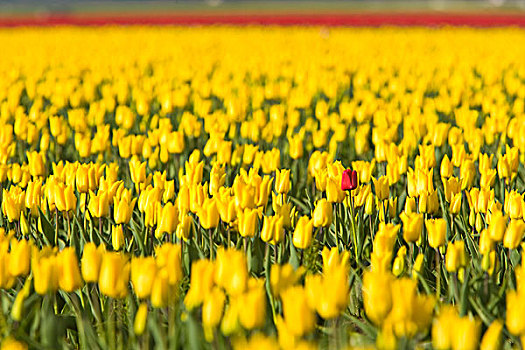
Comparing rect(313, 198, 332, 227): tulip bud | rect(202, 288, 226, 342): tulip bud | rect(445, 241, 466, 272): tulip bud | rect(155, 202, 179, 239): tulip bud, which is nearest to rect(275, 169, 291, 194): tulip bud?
rect(313, 198, 332, 227): tulip bud

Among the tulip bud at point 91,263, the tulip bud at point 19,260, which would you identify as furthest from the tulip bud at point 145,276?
the tulip bud at point 19,260

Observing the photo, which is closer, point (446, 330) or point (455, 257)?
point (446, 330)

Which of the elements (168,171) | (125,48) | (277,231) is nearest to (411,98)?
(168,171)

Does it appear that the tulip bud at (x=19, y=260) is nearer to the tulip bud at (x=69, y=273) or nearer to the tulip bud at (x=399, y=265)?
the tulip bud at (x=69, y=273)

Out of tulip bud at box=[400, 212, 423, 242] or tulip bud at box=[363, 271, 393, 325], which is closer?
tulip bud at box=[363, 271, 393, 325]

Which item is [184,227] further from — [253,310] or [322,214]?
[253,310]

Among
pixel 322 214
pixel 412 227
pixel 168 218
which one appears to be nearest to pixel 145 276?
pixel 168 218

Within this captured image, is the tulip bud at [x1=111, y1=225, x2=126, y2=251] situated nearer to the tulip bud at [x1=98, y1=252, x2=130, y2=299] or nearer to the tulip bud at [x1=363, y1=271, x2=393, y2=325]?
the tulip bud at [x1=98, y1=252, x2=130, y2=299]

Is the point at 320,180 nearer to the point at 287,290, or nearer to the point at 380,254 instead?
the point at 380,254

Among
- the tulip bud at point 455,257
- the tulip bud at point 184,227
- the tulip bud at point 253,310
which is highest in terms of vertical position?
the tulip bud at point 253,310

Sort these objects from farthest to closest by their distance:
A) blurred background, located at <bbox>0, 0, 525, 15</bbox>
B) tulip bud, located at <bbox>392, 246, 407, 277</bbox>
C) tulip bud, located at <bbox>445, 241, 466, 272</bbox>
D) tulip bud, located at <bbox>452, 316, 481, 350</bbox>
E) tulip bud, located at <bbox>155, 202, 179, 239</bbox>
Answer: blurred background, located at <bbox>0, 0, 525, 15</bbox>
tulip bud, located at <bbox>155, 202, 179, 239</bbox>
tulip bud, located at <bbox>392, 246, 407, 277</bbox>
tulip bud, located at <bbox>445, 241, 466, 272</bbox>
tulip bud, located at <bbox>452, 316, 481, 350</bbox>

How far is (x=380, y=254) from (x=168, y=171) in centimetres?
228

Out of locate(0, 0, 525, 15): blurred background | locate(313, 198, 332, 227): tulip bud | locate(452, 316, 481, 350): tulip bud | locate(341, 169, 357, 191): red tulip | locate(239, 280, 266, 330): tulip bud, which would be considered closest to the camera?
locate(452, 316, 481, 350): tulip bud

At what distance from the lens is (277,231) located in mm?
2270
